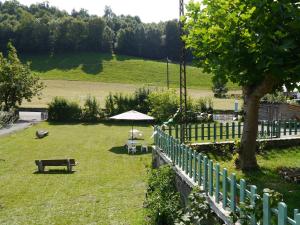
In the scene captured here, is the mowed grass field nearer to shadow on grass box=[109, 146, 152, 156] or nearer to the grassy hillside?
the grassy hillside

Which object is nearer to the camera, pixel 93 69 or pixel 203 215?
pixel 203 215

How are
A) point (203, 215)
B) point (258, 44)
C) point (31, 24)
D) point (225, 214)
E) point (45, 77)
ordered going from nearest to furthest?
point (225, 214)
point (203, 215)
point (258, 44)
point (45, 77)
point (31, 24)

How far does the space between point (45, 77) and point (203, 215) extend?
85.6m

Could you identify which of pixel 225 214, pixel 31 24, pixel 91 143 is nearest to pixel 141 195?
pixel 225 214

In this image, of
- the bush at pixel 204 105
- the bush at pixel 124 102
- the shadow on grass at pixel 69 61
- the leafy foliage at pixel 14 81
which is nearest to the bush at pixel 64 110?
the bush at pixel 124 102

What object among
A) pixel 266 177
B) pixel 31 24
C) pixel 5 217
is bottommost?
pixel 5 217

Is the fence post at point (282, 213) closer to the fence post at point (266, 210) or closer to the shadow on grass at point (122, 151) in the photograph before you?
the fence post at point (266, 210)

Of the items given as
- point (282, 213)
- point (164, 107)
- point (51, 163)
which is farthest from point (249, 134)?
point (164, 107)

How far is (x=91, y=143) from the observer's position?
90.1ft

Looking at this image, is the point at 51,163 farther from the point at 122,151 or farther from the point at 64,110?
the point at 64,110

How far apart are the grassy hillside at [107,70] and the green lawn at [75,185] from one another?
63.2 meters

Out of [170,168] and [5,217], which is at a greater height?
[170,168]

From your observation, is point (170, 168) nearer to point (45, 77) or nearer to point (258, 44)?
point (258, 44)

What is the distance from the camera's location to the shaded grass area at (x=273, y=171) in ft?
33.3
